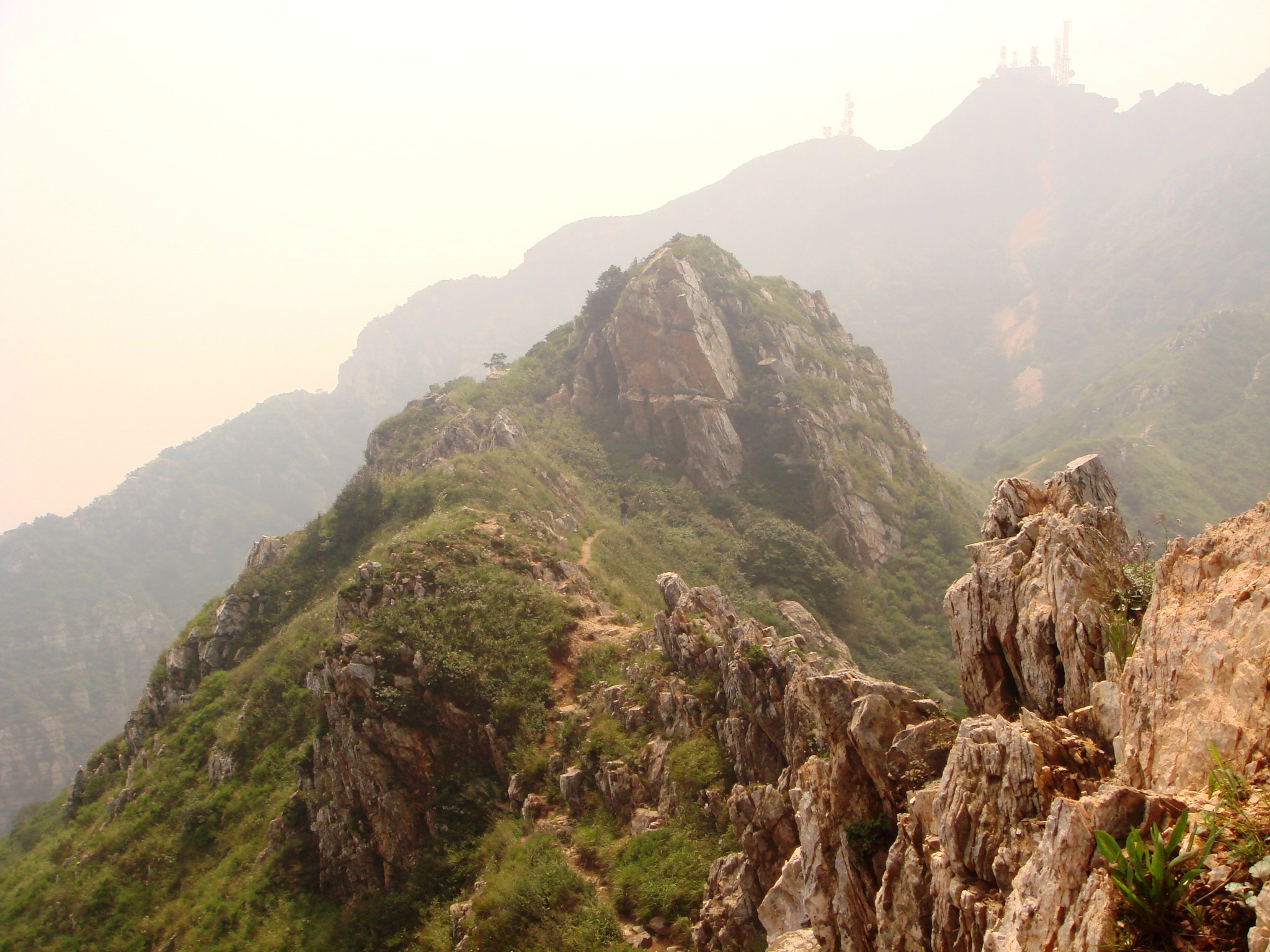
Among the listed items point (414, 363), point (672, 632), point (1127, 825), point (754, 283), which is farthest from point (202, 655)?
point (414, 363)

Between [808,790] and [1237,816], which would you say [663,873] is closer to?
[808,790]

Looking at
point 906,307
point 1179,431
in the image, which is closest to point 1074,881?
point 1179,431

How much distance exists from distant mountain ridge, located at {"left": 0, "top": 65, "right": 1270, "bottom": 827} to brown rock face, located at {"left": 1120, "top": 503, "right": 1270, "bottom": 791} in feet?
229

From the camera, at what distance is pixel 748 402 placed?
56.5 meters

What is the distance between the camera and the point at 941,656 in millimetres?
40344

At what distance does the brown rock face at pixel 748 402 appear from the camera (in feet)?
167

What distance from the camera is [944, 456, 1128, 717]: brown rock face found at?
8.54 meters

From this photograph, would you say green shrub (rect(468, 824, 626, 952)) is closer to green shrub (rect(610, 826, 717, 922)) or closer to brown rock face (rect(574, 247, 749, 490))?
green shrub (rect(610, 826, 717, 922))

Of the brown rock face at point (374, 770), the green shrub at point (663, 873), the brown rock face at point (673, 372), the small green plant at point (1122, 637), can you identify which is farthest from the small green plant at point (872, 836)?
the brown rock face at point (673, 372)

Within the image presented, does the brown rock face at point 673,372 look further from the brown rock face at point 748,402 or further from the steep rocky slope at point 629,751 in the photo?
the steep rocky slope at point 629,751

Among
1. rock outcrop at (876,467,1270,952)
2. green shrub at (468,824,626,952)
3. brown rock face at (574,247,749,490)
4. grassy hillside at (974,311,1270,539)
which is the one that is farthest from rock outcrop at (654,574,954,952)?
grassy hillside at (974,311,1270,539)

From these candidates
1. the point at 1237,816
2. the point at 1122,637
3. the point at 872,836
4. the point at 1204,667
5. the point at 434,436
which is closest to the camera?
the point at 1237,816

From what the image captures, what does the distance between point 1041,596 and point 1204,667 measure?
3.38m

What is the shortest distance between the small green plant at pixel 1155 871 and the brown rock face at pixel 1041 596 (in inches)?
159
